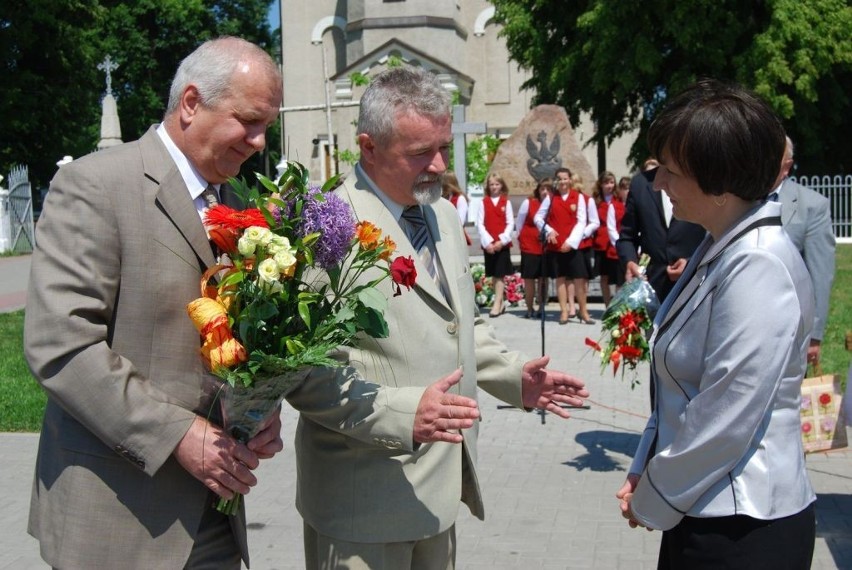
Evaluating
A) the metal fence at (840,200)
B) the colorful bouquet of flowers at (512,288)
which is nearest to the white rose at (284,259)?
the colorful bouquet of flowers at (512,288)

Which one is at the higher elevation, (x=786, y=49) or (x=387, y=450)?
(x=786, y=49)

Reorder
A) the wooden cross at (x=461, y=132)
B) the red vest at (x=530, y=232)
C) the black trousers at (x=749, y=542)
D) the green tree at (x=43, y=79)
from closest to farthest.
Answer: the black trousers at (x=749, y=542), the red vest at (x=530, y=232), the wooden cross at (x=461, y=132), the green tree at (x=43, y=79)

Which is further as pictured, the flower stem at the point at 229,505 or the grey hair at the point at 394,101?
the grey hair at the point at 394,101

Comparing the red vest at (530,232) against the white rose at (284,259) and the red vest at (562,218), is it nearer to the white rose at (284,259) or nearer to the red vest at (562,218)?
the red vest at (562,218)

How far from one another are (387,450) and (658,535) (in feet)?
10.2

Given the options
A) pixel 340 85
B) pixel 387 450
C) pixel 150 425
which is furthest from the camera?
pixel 340 85

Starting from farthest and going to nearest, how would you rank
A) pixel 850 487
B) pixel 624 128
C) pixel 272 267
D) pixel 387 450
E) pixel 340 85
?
pixel 340 85 < pixel 624 128 < pixel 850 487 < pixel 387 450 < pixel 272 267

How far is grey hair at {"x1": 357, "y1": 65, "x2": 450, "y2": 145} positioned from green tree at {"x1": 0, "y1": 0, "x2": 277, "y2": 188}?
78.6 feet

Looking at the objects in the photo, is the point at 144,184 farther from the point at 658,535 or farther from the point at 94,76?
the point at 94,76

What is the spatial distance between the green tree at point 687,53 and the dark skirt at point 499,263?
13842mm

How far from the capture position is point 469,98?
49.1 meters

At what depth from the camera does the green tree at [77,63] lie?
3575 centimetres

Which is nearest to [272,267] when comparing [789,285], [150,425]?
[150,425]

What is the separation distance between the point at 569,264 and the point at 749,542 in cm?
1183
